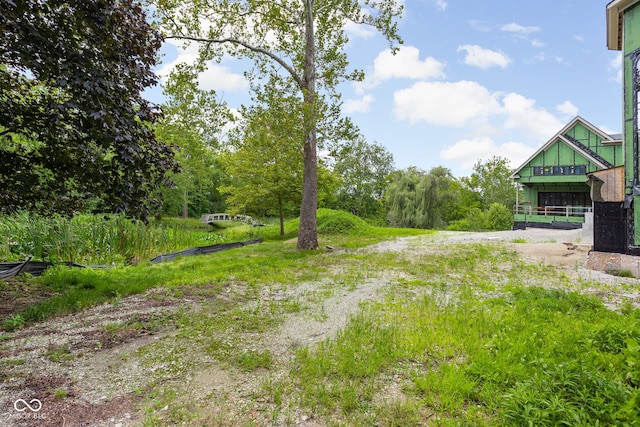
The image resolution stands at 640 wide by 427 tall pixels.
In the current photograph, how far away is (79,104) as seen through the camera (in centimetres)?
358

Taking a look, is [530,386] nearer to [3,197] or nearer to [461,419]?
[461,419]

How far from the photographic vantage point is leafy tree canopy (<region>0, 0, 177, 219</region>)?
11.9ft

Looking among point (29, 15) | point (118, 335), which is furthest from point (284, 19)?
point (118, 335)

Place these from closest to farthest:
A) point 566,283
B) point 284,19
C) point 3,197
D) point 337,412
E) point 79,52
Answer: point 337,412, point 79,52, point 3,197, point 566,283, point 284,19

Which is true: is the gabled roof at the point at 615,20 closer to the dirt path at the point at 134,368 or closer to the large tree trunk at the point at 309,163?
the large tree trunk at the point at 309,163

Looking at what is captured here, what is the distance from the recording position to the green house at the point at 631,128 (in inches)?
272

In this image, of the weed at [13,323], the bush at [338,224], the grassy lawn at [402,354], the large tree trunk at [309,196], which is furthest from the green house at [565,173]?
the weed at [13,323]

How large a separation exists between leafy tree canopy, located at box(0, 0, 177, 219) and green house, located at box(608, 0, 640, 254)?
904 cm

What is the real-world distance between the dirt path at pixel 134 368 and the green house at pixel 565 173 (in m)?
21.6

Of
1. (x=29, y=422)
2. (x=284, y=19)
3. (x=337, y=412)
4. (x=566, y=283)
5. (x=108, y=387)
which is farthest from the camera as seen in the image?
(x=284, y=19)

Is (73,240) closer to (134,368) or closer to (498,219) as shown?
(134,368)

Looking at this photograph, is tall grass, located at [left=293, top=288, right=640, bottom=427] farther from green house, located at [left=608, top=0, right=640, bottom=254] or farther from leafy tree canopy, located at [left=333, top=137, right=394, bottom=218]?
leafy tree canopy, located at [left=333, top=137, right=394, bottom=218]

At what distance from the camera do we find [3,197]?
525 cm

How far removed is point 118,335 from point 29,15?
12.5 ft
